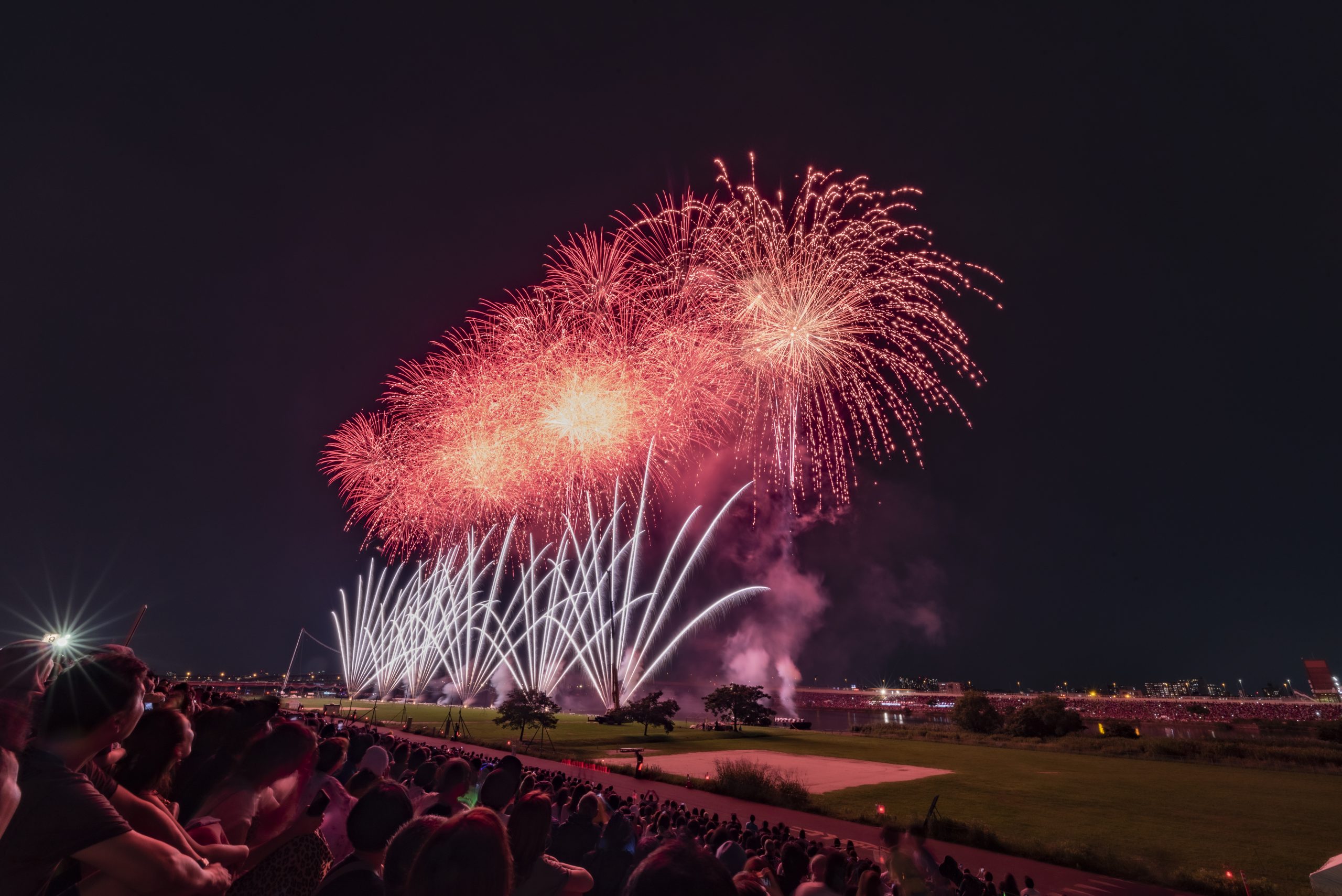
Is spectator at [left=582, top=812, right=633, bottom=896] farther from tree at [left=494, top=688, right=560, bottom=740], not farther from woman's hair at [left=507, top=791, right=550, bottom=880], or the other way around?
tree at [left=494, top=688, right=560, bottom=740]

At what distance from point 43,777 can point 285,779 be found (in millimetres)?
2275

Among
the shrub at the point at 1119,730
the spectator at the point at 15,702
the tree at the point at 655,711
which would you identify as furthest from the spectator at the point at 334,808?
the shrub at the point at 1119,730

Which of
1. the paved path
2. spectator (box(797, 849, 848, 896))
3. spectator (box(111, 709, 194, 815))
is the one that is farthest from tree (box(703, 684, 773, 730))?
spectator (box(111, 709, 194, 815))

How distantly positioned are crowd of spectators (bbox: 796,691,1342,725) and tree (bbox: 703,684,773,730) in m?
54.9

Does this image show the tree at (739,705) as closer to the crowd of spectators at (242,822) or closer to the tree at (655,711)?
the tree at (655,711)

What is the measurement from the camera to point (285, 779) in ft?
13.9

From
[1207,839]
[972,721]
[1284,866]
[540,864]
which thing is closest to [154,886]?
[540,864]

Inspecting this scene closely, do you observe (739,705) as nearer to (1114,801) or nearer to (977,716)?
(977,716)

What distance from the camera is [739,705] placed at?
55.9m

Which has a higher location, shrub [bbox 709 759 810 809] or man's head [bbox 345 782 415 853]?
man's head [bbox 345 782 415 853]

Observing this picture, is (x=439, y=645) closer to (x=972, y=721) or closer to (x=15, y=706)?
(x=972, y=721)

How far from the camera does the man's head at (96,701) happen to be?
8.02 feet

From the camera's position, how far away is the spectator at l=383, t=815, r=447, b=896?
243cm

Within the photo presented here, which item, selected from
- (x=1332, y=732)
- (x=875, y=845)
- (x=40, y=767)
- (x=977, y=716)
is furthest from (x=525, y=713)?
(x=1332, y=732)
